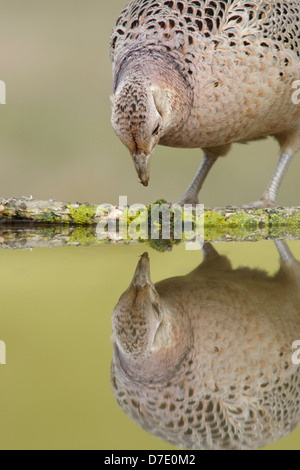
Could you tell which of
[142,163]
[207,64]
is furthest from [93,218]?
[207,64]

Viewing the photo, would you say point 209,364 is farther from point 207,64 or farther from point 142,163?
point 207,64

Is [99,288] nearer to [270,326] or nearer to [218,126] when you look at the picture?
[270,326]

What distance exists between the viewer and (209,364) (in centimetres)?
154

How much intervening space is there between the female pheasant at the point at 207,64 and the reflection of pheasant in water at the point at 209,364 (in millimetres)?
1399

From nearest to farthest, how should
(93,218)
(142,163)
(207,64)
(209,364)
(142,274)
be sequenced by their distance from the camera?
(209,364), (142,274), (142,163), (207,64), (93,218)

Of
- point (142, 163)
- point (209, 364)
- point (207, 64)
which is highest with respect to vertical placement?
point (207, 64)

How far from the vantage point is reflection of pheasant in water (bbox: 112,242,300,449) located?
4.51 ft

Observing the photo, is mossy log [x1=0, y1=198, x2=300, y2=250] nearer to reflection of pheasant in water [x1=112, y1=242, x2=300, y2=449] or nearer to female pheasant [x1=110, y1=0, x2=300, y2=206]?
female pheasant [x1=110, y1=0, x2=300, y2=206]

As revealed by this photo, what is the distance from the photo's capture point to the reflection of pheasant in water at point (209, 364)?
54.2 inches

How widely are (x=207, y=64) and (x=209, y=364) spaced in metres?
2.46

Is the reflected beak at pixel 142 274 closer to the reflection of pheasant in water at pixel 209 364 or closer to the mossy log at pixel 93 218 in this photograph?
the reflection of pheasant in water at pixel 209 364

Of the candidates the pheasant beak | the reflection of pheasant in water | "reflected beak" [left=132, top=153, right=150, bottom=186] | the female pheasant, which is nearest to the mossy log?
the female pheasant

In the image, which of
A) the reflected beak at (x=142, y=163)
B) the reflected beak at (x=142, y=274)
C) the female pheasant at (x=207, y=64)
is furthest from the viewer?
the female pheasant at (x=207, y=64)

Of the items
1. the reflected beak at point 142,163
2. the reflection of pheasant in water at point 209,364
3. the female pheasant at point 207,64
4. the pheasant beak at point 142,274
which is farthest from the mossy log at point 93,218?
the reflection of pheasant in water at point 209,364
